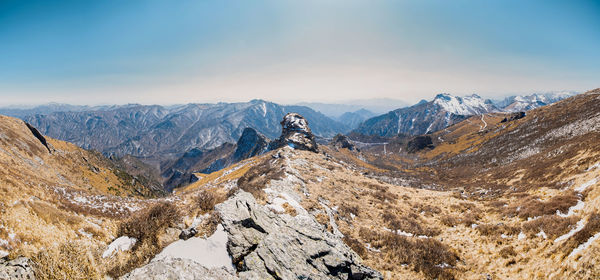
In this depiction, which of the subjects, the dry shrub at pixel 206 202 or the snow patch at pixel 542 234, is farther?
the dry shrub at pixel 206 202

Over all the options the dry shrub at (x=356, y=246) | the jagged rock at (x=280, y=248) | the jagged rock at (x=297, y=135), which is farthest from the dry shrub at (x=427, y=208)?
the jagged rock at (x=297, y=135)

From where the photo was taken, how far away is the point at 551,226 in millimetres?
16797

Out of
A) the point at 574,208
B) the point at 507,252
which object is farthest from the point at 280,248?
the point at 574,208

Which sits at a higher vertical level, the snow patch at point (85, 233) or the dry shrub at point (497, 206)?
the snow patch at point (85, 233)

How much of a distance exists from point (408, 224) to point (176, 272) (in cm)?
2374

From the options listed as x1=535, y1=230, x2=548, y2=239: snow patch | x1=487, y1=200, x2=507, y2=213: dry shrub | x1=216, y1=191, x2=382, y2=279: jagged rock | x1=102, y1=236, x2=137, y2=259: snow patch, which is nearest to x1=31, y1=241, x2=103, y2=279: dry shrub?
x1=102, y1=236, x2=137, y2=259: snow patch

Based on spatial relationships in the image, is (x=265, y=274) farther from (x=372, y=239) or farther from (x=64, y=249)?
(x=372, y=239)

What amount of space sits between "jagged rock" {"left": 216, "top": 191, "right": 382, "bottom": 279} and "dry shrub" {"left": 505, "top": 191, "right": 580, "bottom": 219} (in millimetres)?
18587

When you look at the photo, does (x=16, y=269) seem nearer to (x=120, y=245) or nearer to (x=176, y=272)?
(x=120, y=245)

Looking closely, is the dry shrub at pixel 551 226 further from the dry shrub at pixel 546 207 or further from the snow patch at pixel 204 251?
the snow patch at pixel 204 251

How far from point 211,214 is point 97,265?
6.07 metres

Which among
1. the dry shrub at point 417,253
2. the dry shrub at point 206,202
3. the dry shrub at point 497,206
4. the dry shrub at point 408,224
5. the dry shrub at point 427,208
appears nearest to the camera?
the dry shrub at point 417,253

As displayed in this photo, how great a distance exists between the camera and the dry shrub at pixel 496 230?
61.8 feet

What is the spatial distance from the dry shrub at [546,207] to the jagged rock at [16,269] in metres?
35.0
